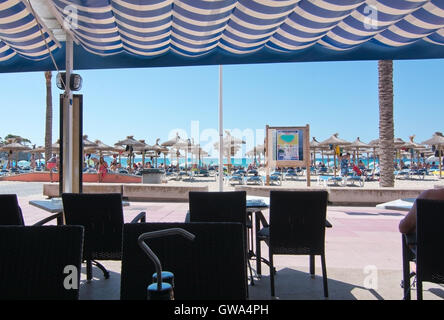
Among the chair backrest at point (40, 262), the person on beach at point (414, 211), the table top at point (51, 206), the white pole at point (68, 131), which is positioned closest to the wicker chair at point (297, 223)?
the person on beach at point (414, 211)

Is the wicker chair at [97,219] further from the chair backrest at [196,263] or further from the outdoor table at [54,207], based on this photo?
the chair backrest at [196,263]

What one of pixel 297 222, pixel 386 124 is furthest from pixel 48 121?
pixel 297 222

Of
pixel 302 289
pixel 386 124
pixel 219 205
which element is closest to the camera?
pixel 219 205

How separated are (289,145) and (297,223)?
7.86 m

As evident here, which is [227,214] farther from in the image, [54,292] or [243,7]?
[243,7]

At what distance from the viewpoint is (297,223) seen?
2.96 m

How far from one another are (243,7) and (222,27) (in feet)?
1.34

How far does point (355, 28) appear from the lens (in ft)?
11.6

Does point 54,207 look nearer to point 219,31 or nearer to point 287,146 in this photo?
point 219,31

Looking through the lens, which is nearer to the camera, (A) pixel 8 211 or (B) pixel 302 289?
(A) pixel 8 211

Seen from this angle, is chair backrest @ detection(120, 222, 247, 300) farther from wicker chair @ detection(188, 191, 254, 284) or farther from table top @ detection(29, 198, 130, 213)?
table top @ detection(29, 198, 130, 213)

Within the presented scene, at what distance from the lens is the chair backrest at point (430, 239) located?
83.7 inches

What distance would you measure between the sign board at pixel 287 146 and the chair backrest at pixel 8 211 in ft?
28.1
